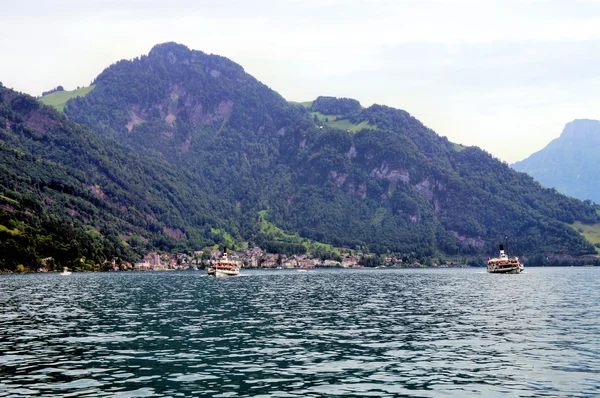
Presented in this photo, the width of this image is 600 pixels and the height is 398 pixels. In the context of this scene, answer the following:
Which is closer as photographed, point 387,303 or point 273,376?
point 273,376

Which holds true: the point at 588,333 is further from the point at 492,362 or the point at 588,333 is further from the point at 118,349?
the point at 118,349

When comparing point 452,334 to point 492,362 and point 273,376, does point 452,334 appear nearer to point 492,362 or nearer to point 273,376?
point 492,362

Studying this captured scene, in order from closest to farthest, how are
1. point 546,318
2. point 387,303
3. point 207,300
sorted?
point 546,318 < point 387,303 < point 207,300

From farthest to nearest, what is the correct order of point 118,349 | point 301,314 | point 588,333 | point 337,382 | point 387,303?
point 387,303, point 301,314, point 588,333, point 118,349, point 337,382

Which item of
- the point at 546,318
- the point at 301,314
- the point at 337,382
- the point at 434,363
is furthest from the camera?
the point at 301,314

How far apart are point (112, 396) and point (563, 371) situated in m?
29.7

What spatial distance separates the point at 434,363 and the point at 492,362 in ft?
14.4

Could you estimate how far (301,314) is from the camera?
78625 mm

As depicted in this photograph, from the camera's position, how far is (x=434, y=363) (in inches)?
1730

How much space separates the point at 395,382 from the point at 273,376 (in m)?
8.02

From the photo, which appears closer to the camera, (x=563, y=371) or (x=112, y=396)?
(x=112, y=396)

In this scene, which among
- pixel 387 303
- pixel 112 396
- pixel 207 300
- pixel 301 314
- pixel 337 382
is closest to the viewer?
pixel 112 396

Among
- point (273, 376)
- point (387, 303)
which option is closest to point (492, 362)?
point (273, 376)

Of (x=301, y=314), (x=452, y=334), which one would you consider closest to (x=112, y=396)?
(x=452, y=334)
